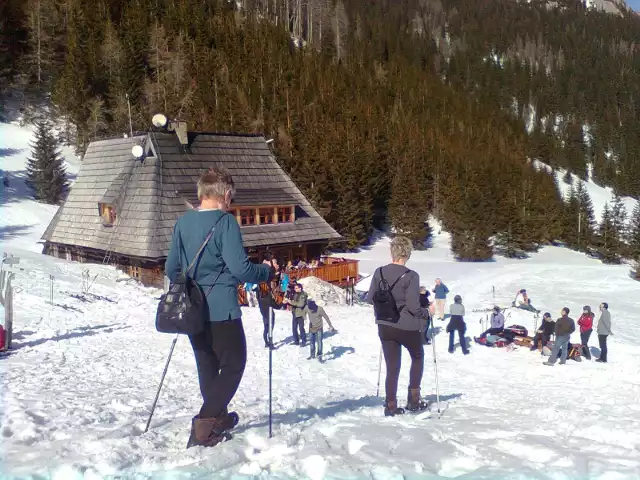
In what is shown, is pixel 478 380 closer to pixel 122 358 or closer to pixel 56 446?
pixel 122 358

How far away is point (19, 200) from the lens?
32312mm

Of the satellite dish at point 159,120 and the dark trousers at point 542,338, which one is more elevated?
the satellite dish at point 159,120

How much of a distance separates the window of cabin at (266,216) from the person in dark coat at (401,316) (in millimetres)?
21017

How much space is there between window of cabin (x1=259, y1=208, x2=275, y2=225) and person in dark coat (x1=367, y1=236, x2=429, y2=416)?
2102 centimetres

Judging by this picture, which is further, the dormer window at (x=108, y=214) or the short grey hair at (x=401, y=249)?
the dormer window at (x=108, y=214)

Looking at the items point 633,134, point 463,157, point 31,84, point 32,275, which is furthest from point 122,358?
point 633,134

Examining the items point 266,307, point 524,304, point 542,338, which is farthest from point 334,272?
point 266,307

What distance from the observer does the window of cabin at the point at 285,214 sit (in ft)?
89.6

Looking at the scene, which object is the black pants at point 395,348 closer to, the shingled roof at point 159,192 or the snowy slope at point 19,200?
the shingled roof at point 159,192

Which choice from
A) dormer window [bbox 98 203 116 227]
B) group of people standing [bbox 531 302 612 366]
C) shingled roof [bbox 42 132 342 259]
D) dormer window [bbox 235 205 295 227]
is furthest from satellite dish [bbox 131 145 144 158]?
group of people standing [bbox 531 302 612 366]

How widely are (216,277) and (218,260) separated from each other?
0.41ft

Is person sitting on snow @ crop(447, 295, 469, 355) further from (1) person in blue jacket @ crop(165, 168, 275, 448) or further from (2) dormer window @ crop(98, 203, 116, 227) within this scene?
(2) dormer window @ crop(98, 203, 116, 227)

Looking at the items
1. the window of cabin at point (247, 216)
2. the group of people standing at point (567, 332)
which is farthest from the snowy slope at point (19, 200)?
the group of people standing at point (567, 332)

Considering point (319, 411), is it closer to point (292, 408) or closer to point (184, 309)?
point (292, 408)
